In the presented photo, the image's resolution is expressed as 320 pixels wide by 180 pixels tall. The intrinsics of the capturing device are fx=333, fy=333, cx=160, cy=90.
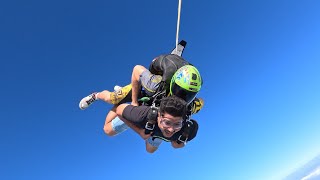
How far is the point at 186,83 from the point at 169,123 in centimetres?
62

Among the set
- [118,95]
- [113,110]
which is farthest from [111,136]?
[118,95]

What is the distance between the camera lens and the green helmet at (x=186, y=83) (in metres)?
4.78

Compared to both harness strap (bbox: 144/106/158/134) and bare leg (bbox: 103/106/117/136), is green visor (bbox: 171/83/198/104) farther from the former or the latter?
bare leg (bbox: 103/106/117/136)

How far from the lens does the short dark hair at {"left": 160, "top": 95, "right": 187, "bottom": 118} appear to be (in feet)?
15.0

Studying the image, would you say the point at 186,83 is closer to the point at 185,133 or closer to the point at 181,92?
the point at 181,92

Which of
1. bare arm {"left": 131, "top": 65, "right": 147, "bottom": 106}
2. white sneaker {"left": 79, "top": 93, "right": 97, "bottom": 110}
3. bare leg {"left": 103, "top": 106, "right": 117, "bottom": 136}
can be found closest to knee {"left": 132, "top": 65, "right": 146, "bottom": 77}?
bare arm {"left": 131, "top": 65, "right": 147, "bottom": 106}

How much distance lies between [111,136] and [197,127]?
2.20 meters

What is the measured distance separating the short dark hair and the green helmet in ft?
0.65

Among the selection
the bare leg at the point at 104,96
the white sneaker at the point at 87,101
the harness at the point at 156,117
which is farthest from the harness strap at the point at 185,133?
the white sneaker at the point at 87,101

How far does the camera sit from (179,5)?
578 centimetres

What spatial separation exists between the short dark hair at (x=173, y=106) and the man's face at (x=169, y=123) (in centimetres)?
6

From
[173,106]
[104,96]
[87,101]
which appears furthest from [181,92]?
[87,101]

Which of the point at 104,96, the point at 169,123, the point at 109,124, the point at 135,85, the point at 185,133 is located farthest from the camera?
the point at 109,124

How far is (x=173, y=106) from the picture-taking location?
4.58m
